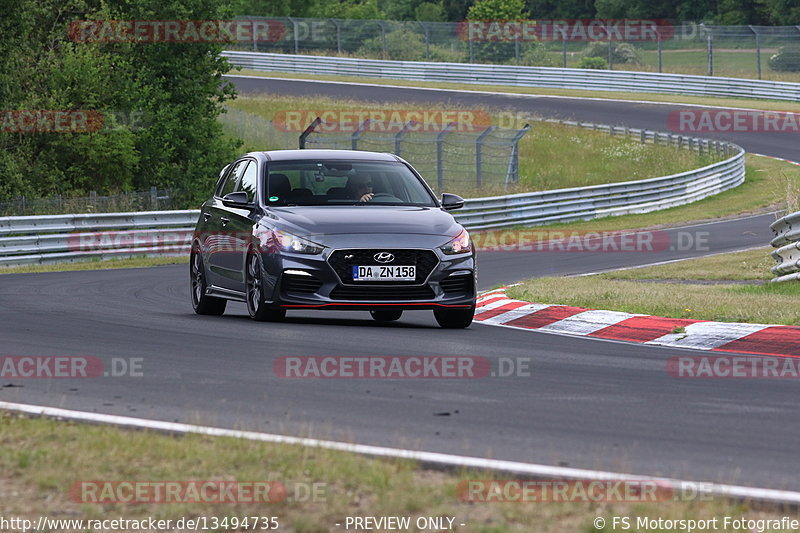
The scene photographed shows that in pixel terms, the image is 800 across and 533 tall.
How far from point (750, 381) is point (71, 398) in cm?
439

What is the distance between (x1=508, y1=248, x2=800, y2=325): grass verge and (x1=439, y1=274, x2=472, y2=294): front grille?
189 centimetres

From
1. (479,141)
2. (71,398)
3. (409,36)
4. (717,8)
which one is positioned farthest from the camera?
(717,8)

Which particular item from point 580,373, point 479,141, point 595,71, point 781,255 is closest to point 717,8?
point 595,71

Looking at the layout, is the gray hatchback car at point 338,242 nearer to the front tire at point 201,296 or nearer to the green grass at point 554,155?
the front tire at point 201,296

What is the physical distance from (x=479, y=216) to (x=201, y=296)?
17.4 m

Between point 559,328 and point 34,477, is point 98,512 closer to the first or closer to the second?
point 34,477

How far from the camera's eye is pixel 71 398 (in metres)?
7.70

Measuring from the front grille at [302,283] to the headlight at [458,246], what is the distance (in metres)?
1.17

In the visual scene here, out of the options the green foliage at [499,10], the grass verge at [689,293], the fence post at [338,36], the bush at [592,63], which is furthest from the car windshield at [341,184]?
the green foliage at [499,10]

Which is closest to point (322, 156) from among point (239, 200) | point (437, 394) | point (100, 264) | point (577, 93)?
point (239, 200)

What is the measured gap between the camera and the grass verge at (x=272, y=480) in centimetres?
505

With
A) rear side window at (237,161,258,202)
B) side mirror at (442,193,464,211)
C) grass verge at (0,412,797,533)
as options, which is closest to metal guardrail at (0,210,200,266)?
rear side window at (237,161,258,202)

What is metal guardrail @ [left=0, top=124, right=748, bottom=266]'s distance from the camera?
23.6 metres

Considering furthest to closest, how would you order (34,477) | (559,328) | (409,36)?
(409,36)
(559,328)
(34,477)
